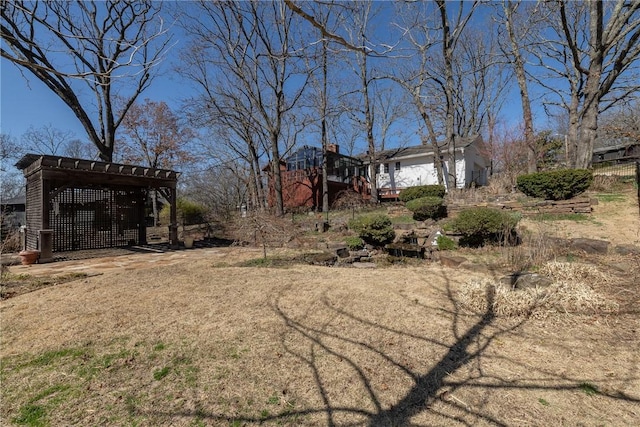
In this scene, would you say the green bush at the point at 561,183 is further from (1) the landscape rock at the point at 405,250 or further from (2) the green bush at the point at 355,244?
(2) the green bush at the point at 355,244

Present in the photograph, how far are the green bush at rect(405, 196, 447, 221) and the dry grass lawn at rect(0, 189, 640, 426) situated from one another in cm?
573

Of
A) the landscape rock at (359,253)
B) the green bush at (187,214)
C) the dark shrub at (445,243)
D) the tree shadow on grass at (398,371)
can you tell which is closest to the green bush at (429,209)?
the dark shrub at (445,243)

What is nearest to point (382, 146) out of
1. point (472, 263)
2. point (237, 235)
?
point (237, 235)

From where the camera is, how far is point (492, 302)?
3797 millimetres

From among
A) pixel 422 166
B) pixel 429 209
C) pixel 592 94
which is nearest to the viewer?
pixel 429 209

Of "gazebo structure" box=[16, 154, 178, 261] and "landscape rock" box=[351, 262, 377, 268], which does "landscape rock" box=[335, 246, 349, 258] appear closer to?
"landscape rock" box=[351, 262, 377, 268]

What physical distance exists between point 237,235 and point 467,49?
23389 millimetres

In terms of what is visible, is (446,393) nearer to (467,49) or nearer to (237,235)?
(237,235)

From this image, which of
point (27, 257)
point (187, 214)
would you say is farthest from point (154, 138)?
point (27, 257)

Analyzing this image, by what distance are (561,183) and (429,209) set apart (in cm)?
403

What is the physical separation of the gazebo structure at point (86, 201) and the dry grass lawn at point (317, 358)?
5.86 meters

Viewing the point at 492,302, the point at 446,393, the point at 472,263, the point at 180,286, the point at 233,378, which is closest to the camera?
the point at 446,393

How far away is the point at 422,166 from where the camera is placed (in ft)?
70.1

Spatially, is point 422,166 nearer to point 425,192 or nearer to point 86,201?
point 425,192
